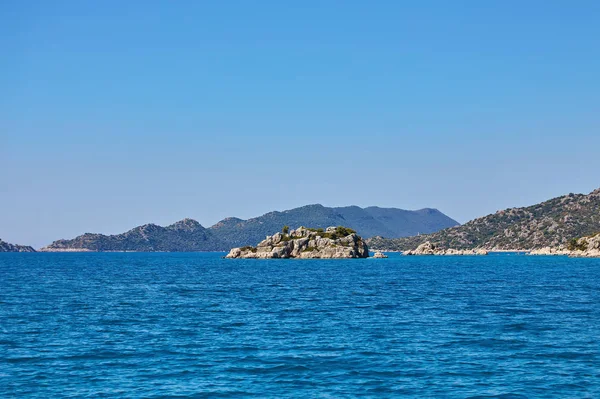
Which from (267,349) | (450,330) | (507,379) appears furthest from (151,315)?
(507,379)

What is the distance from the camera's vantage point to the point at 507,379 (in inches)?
1460

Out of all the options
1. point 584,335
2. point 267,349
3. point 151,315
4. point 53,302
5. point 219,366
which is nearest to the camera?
point 219,366

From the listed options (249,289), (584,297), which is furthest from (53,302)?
(584,297)

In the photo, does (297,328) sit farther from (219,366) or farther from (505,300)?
(505,300)

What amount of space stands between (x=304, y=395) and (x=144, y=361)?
527 inches

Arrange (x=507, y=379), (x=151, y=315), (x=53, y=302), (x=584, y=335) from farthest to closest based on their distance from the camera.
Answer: (x=53, y=302) < (x=151, y=315) < (x=584, y=335) < (x=507, y=379)

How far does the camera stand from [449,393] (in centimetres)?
3419

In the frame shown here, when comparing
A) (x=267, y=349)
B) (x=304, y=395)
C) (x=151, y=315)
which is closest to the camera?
(x=304, y=395)

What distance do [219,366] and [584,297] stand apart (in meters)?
62.5

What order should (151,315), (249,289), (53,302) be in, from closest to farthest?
1. (151,315)
2. (53,302)
3. (249,289)

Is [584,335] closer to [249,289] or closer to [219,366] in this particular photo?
[219,366]

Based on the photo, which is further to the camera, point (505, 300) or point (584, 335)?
point (505, 300)

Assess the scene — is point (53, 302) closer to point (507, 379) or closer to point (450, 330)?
point (450, 330)

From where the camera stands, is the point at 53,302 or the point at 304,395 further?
the point at 53,302
